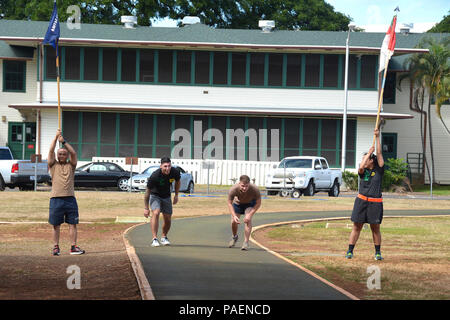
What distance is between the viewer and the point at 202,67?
41.7m

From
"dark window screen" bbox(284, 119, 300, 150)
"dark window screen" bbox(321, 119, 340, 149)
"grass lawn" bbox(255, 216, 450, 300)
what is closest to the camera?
"grass lawn" bbox(255, 216, 450, 300)

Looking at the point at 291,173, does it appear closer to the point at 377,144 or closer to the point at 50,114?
the point at 50,114

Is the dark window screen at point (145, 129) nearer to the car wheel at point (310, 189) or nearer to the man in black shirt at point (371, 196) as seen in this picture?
the car wheel at point (310, 189)

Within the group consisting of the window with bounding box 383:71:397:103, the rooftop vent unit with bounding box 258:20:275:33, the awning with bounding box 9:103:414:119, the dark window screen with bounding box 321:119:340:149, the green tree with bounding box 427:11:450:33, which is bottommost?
the dark window screen with bounding box 321:119:340:149

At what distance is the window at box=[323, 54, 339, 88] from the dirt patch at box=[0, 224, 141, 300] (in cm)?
2357

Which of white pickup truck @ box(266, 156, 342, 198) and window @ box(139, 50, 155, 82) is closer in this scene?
white pickup truck @ box(266, 156, 342, 198)

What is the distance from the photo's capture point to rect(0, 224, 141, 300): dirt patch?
10383 mm

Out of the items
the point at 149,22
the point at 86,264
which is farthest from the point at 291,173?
the point at 149,22

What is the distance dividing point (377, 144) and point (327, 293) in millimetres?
4906

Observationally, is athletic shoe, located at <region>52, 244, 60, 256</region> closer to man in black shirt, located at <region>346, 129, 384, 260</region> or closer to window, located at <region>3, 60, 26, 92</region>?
man in black shirt, located at <region>346, 129, 384, 260</region>

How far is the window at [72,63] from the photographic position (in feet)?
136

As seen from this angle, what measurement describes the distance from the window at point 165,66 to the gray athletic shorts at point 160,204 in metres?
26.0

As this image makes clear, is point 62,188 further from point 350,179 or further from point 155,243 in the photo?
point 350,179

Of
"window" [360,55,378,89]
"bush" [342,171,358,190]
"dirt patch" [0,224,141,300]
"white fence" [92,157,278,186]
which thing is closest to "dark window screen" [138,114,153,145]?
"white fence" [92,157,278,186]
